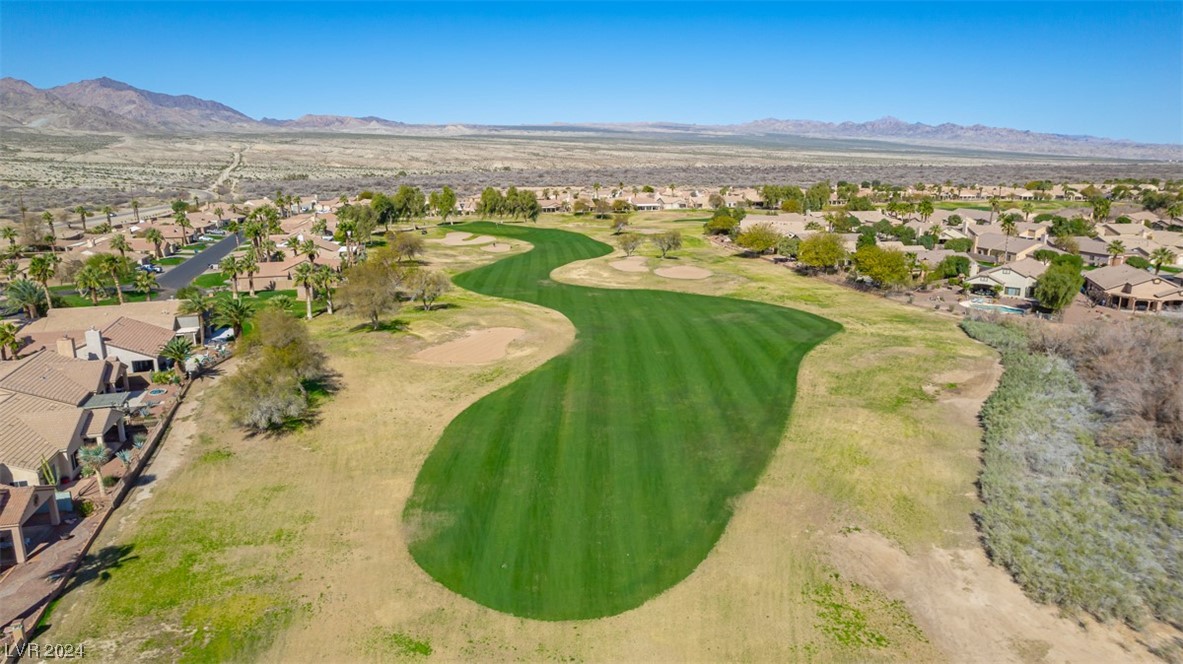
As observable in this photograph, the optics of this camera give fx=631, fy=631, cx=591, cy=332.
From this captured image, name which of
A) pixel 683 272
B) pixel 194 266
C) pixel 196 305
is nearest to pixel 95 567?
pixel 196 305

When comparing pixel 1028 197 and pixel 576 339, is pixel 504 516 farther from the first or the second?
Answer: pixel 1028 197

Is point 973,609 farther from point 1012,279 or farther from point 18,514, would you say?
point 1012,279

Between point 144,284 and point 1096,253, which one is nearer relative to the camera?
point 144,284

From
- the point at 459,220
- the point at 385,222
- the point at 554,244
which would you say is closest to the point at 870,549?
the point at 554,244

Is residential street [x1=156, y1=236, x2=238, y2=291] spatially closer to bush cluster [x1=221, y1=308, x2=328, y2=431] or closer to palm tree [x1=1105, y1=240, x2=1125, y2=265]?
bush cluster [x1=221, y1=308, x2=328, y2=431]

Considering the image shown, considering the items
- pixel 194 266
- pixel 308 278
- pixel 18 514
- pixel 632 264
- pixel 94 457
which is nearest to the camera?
pixel 18 514

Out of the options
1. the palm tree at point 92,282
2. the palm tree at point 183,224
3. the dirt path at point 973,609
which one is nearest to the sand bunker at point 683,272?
the dirt path at point 973,609

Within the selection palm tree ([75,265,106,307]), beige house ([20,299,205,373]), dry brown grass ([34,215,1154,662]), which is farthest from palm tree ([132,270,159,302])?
dry brown grass ([34,215,1154,662])
